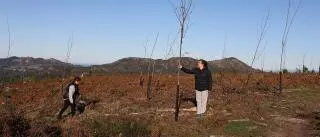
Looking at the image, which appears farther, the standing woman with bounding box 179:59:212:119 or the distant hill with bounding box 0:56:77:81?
the distant hill with bounding box 0:56:77:81

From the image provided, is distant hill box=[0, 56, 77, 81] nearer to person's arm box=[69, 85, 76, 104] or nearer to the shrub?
person's arm box=[69, 85, 76, 104]

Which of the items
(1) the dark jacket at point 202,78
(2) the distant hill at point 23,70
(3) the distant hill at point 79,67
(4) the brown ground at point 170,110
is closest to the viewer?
(4) the brown ground at point 170,110

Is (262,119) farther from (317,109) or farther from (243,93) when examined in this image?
(243,93)

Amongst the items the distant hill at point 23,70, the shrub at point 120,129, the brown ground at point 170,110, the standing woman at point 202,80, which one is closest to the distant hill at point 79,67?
the distant hill at point 23,70

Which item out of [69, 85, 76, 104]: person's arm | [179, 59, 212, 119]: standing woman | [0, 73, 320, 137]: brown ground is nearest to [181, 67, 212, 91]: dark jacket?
[179, 59, 212, 119]: standing woman

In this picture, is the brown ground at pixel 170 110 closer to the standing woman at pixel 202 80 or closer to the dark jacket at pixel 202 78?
the standing woman at pixel 202 80

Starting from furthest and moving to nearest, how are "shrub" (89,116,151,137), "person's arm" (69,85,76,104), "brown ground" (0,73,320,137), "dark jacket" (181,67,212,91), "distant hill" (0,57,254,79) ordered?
"distant hill" (0,57,254,79), "person's arm" (69,85,76,104), "dark jacket" (181,67,212,91), "brown ground" (0,73,320,137), "shrub" (89,116,151,137)

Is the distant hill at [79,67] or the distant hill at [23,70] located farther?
the distant hill at [79,67]

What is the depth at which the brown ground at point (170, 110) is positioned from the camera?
592 inches

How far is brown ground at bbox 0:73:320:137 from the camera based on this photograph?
15047mm

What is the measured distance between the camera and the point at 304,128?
54.4ft

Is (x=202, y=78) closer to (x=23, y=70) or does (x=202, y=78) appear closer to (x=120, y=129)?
(x=120, y=129)

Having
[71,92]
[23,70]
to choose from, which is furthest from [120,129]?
[23,70]

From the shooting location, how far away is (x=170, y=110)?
60.0 feet
